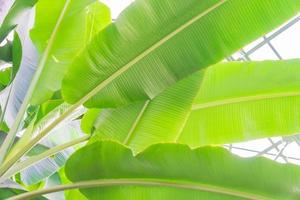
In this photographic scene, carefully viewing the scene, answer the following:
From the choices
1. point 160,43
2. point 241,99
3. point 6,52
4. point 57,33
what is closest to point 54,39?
point 57,33

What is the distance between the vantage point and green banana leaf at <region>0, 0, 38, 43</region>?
0.97m

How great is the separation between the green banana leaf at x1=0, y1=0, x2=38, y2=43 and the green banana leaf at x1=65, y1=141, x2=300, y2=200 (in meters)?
0.31

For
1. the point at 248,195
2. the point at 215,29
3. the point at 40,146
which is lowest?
the point at 40,146

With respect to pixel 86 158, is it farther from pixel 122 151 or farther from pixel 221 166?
pixel 221 166

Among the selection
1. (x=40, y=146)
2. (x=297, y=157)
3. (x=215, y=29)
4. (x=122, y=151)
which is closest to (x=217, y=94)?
(x=215, y=29)

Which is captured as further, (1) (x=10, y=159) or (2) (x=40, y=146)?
(2) (x=40, y=146)

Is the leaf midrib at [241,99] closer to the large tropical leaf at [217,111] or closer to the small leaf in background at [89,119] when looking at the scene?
the large tropical leaf at [217,111]

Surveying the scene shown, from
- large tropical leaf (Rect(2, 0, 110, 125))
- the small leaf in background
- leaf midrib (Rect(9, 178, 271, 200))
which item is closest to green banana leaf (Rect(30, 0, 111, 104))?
large tropical leaf (Rect(2, 0, 110, 125))

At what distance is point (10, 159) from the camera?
98 centimetres

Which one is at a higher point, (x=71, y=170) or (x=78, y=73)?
(x=78, y=73)

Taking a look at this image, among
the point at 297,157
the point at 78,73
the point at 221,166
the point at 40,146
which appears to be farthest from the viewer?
the point at 297,157

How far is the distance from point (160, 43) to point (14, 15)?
0.31 metres

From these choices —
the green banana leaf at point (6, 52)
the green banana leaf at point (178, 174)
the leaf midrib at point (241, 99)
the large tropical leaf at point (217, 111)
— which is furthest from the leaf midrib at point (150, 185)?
the green banana leaf at point (6, 52)

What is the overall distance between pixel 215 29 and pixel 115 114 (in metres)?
0.29
